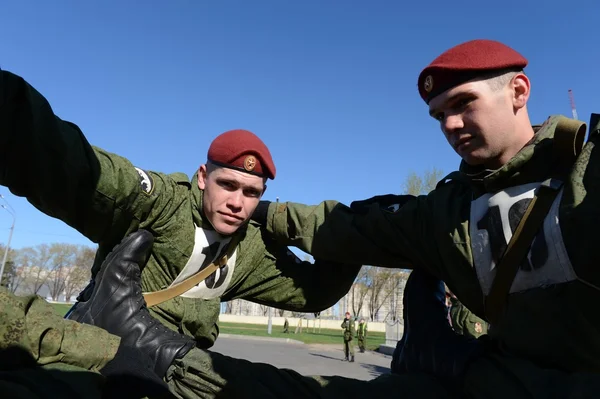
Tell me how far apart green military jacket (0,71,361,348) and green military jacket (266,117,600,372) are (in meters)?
0.38

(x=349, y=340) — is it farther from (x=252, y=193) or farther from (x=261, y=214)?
(x=252, y=193)

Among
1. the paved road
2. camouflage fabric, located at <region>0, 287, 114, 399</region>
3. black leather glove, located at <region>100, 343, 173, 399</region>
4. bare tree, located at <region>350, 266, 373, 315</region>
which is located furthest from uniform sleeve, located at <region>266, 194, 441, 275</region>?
bare tree, located at <region>350, 266, 373, 315</region>

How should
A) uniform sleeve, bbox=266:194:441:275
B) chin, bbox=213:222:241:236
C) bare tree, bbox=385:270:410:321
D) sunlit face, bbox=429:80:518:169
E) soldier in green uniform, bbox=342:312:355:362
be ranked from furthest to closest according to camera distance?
bare tree, bbox=385:270:410:321 → soldier in green uniform, bbox=342:312:355:362 → chin, bbox=213:222:241:236 → uniform sleeve, bbox=266:194:441:275 → sunlit face, bbox=429:80:518:169

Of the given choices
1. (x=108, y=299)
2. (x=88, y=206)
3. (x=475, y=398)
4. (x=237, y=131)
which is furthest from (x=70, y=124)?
(x=475, y=398)

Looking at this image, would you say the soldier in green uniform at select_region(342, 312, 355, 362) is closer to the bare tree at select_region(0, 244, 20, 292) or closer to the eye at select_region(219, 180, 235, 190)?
the eye at select_region(219, 180, 235, 190)

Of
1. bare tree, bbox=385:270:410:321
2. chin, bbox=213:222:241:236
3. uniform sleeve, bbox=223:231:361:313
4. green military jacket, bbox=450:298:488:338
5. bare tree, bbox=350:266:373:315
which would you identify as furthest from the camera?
bare tree, bbox=350:266:373:315

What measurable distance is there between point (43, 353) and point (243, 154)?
134cm

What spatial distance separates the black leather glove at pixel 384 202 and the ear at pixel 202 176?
0.73 meters

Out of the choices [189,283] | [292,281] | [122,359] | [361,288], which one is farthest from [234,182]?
[361,288]

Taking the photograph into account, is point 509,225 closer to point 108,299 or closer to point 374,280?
point 108,299

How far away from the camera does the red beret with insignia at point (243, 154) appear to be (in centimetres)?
248

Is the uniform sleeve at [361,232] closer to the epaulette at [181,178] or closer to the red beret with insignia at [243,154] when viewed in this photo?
the red beret with insignia at [243,154]

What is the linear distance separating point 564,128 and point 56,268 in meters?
77.4

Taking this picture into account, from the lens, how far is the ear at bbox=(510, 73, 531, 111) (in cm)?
195
